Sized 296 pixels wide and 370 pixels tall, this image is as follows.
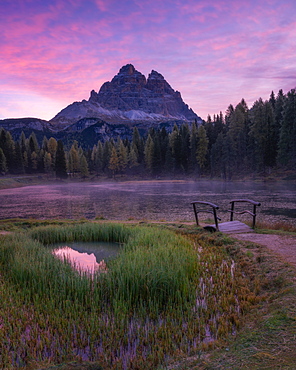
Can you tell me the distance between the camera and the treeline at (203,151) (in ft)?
206

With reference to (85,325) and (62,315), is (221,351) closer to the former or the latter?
(85,325)

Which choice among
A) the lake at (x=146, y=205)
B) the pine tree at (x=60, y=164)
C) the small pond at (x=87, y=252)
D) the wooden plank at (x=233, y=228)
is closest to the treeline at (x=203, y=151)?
the pine tree at (x=60, y=164)

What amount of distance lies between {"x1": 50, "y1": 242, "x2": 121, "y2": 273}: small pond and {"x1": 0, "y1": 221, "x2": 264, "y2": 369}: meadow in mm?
1274

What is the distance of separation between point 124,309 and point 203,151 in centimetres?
7796

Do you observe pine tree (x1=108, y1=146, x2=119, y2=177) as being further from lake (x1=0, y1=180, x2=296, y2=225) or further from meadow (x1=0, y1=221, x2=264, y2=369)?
meadow (x1=0, y1=221, x2=264, y2=369)

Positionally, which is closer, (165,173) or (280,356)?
(280,356)

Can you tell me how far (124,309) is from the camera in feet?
18.1

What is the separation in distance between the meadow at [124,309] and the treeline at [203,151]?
58.0 m

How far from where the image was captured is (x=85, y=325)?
203 inches

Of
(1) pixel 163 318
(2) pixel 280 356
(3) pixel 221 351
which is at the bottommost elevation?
(1) pixel 163 318

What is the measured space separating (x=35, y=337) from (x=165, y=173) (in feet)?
296

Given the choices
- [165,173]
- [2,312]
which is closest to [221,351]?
[2,312]

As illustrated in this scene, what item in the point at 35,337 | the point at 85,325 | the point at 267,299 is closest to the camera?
the point at 35,337

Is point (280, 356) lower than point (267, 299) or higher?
higher
